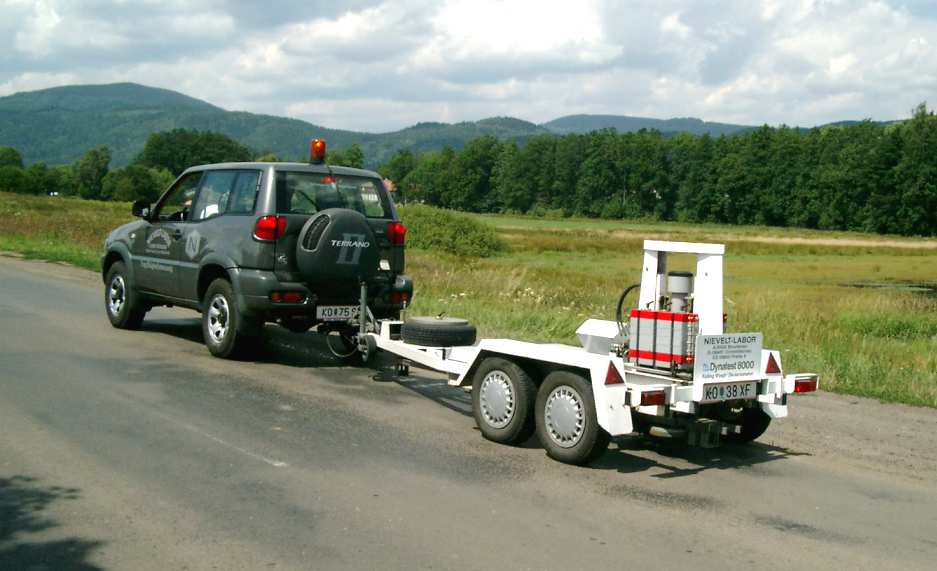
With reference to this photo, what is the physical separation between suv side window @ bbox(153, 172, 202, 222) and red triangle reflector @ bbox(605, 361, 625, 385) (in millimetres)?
6599

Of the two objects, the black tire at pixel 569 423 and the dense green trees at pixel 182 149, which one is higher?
the dense green trees at pixel 182 149

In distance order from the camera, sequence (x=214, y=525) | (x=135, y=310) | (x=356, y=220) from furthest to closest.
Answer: (x=135, y=310) → (x=356, y=220) → (x=214, y=525)

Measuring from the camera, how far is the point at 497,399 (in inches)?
294

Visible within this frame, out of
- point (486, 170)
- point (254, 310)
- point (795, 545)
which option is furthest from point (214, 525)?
point (486, 170)

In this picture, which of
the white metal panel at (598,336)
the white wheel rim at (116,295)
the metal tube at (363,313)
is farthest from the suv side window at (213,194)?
the white metal panel at (598,336)

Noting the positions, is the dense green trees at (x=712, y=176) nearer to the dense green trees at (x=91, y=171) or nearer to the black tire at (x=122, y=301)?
the dense green trees at (x=91, y=171)

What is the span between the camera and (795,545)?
539 centimetres

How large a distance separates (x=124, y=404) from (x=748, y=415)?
206 inches

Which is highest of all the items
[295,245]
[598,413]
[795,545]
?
A: [295,245]

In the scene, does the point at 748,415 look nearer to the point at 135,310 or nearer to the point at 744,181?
the point at 135,310

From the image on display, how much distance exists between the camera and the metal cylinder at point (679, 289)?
705cm

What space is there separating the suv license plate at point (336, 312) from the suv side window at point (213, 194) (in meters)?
1.76

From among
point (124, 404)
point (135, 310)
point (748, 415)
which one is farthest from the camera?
point (135, 310)

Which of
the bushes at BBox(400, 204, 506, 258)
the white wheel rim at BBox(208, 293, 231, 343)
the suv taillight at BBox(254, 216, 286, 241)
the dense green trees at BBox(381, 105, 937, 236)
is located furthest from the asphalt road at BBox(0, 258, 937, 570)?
the dense green trees at BBox(381, 105, 937, 236)
